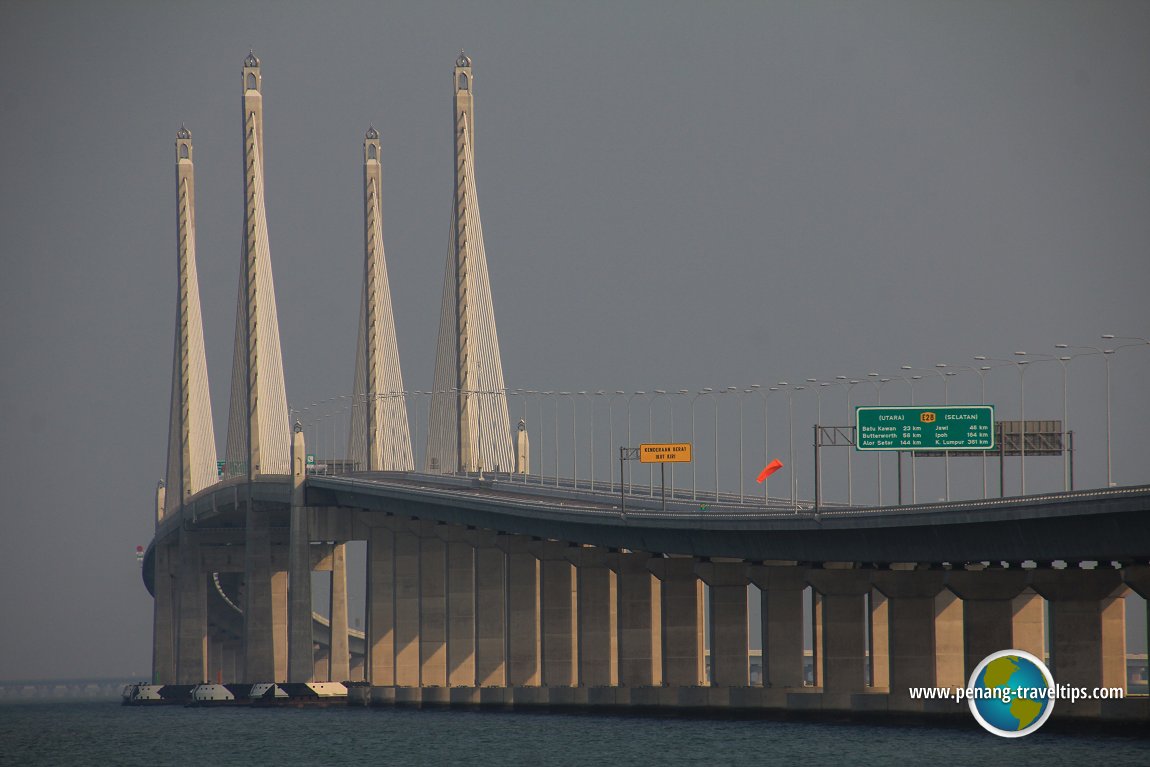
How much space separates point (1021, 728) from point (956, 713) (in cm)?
957

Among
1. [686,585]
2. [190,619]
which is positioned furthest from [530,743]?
[190,619]

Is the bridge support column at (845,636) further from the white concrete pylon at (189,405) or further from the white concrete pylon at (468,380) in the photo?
the white concrete pylon at (189,405)

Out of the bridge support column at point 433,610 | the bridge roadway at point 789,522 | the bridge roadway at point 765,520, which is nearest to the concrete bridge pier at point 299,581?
the bridge roadway at point 765,520

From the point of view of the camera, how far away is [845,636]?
97562mm

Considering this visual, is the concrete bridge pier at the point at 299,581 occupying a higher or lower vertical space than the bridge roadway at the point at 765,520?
lower

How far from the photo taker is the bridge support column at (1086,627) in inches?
3297

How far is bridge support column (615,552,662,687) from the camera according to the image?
383 feet

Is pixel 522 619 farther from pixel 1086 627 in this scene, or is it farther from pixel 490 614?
pixel 1086 627

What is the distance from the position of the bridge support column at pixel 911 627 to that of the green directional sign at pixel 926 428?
246 inches

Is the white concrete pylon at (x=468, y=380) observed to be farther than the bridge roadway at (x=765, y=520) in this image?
Yes

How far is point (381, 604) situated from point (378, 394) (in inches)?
604

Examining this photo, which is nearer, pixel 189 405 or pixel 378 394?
pixel 378 394

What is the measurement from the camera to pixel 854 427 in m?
97.8

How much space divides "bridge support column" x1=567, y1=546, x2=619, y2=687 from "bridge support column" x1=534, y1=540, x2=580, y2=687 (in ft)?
15.1
